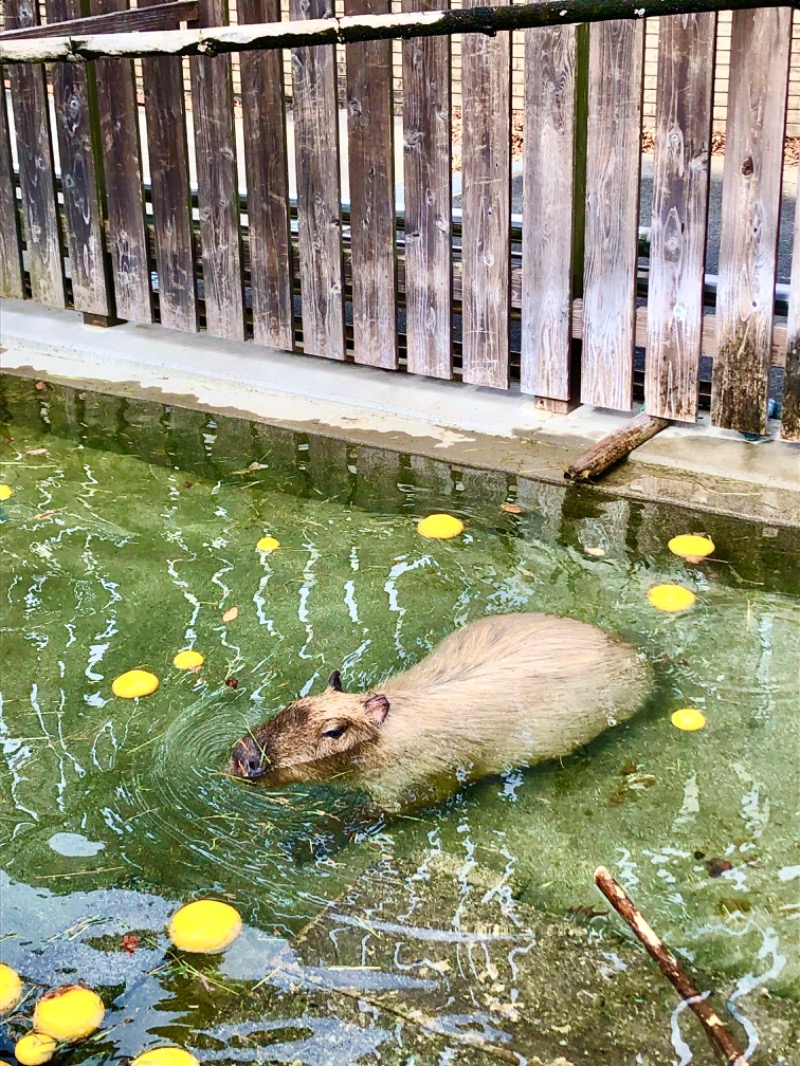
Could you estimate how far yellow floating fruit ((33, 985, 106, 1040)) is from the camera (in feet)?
8.59

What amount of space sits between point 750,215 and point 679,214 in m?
0.29

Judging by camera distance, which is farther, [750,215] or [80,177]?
[80,177]

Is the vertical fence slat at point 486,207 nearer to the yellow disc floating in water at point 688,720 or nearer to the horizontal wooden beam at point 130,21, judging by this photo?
the horizontal wooden beam at point 130,21

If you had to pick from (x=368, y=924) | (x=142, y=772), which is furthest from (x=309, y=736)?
(x=368, y=924)

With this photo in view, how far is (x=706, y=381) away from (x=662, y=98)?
1.21 metres

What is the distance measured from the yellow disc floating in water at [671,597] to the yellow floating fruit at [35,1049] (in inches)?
91.7

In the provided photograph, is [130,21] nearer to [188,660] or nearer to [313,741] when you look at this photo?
[188,660]

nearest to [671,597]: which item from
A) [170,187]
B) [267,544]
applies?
[267,544]

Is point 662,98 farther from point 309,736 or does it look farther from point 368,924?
point 368,924

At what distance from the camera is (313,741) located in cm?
346

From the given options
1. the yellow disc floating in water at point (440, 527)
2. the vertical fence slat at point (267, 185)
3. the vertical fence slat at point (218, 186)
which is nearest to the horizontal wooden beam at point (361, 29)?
the vertical fence slat at point (267, 185)

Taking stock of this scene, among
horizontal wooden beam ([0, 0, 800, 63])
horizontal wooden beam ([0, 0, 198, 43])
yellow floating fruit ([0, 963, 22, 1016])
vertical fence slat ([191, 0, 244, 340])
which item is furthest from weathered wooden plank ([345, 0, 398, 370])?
yellow floating fruit ([0, 963, 22, 1016])

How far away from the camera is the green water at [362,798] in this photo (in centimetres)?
268

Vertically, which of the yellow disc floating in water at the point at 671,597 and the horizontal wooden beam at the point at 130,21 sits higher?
the horizontal wooden beam at the point at 130,21
